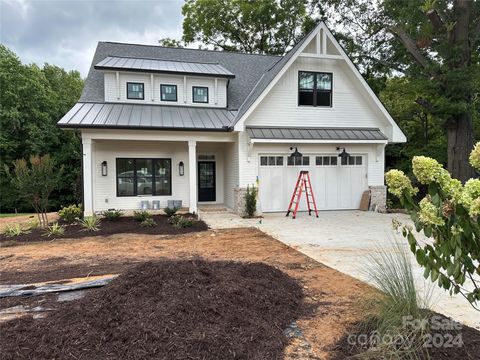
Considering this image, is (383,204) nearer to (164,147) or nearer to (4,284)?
(164,147)

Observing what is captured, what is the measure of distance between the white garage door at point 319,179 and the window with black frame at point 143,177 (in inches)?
165

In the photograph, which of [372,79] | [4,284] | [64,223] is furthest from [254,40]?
[4,284]

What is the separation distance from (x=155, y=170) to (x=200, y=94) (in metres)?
3.82

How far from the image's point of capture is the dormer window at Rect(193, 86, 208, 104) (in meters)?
14.0

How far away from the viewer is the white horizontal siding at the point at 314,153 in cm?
1216

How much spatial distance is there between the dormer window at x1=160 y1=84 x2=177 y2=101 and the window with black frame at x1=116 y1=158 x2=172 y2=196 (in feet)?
8.63

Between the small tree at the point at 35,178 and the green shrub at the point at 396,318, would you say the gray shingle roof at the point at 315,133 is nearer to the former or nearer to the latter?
the small tree at the point at 35,178

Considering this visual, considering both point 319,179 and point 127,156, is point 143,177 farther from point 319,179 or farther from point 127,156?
point 319,179

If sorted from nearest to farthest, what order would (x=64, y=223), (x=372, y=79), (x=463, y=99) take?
(x=64, y=223) → (x=463, y=99) → (x=372, y=79)

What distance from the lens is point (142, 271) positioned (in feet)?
12.7

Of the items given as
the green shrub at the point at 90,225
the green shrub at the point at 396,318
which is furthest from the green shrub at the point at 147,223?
the green shrub at the point at 396,318

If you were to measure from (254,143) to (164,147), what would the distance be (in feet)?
13.5

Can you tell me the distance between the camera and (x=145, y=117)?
39.6ft

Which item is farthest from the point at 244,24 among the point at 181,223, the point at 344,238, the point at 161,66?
the point at 344,238
